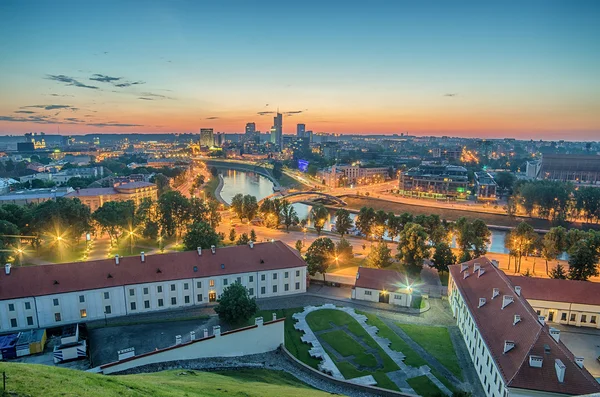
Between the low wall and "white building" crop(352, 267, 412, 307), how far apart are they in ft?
41.2

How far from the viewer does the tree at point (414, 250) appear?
48469 mm

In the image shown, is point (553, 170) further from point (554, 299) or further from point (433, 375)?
point (433, 375)

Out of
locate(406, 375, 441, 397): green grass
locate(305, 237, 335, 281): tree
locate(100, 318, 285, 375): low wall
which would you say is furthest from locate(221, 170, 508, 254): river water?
locate(100, 318, 285, 375): low wall

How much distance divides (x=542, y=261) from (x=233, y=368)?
51.7m

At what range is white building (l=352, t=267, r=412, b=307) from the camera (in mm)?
37719

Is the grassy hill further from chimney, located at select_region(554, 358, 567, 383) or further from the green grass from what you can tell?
chimney, located at select_region(554, 358, 567, 383)

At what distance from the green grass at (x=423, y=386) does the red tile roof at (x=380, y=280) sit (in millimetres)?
13311

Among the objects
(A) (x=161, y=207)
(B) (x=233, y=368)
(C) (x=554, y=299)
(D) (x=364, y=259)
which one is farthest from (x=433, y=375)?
(A) (x=161, y=207)

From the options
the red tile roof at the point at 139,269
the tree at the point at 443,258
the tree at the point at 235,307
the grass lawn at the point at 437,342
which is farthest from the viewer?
the tree at the point at 443,258

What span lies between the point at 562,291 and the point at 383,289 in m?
16.4

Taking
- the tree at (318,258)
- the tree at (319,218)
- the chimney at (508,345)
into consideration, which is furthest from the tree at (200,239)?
the chimney at (508,345)

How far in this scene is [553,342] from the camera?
69.8 ft

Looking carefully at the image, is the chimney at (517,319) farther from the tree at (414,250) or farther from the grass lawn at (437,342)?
the tree at (414,250)

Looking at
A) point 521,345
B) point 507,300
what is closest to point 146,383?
point 521,345
